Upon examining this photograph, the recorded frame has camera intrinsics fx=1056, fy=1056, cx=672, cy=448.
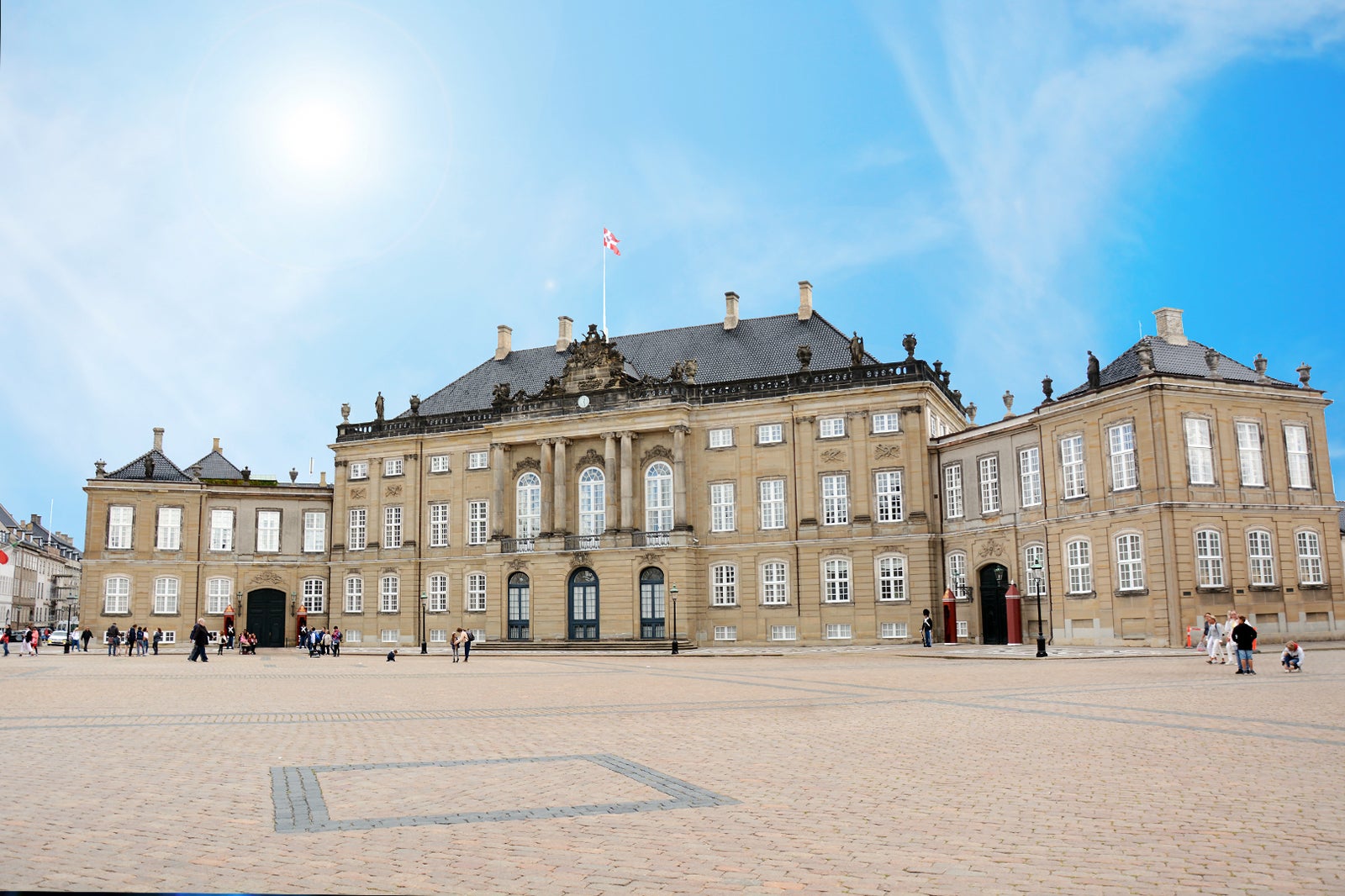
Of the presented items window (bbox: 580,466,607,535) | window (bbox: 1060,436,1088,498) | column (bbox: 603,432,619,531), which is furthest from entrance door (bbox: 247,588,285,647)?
window (bbox: 1060,436,1088,498)

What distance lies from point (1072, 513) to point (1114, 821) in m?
37.4

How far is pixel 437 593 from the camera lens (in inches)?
2496

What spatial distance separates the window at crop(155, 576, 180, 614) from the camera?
66312 mm

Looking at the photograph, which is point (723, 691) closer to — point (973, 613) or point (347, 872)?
point (347, 872)

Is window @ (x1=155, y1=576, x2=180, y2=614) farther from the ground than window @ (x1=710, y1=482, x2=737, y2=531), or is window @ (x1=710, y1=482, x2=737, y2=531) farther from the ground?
window @ (x1=710, y1=482, x2=737, y2=531)

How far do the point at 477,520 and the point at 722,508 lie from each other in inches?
620

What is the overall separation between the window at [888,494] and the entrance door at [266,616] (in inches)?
1532

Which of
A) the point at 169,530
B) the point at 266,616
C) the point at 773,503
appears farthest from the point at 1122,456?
the point at 169,530

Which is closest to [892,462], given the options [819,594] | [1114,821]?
[819,594]

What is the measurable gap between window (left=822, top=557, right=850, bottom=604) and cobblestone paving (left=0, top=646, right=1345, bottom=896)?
30648 mm

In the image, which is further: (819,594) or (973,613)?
(819,594)

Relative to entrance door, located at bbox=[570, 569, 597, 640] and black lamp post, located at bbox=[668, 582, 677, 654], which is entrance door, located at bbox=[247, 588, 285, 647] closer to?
entrance door, located at bbox=[570, 569, 597, 640]

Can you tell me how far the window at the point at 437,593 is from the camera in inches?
2486

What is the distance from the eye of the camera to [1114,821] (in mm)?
8766
